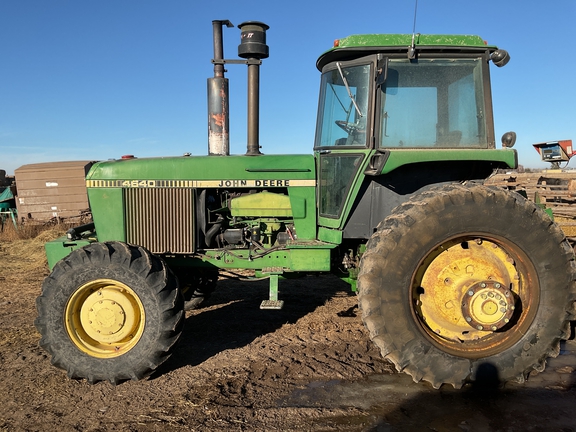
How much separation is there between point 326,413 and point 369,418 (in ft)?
0.94

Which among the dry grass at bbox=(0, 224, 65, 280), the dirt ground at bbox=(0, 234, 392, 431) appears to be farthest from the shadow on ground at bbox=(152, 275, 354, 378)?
the dry grass at bbox=(0, 224, 65, 280)

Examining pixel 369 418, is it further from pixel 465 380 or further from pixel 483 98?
pixel 483 98

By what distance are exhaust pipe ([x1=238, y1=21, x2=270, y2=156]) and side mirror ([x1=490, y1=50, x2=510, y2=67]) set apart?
2.24 metres

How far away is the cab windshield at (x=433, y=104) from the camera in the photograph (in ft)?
12.5

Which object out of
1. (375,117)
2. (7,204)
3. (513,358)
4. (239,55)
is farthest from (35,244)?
(513,358)

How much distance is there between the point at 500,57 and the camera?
373 cm

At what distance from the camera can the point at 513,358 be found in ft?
11.0

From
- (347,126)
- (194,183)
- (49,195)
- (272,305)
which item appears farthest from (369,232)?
(49,195)

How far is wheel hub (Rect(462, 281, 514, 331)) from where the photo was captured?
337cm

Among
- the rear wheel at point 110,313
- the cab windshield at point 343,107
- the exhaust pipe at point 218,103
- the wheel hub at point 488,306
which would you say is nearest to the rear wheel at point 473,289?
the wheel hub at point 488,306

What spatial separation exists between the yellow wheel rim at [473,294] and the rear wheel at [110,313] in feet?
6.43

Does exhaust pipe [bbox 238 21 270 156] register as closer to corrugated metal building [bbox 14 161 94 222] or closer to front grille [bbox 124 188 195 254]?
front grille [bbox 124 188 195 254]

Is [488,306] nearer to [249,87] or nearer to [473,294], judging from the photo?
[473,294]

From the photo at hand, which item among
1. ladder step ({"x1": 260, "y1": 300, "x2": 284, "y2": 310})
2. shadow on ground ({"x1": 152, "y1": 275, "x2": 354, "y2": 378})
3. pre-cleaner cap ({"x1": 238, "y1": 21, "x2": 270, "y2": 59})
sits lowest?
shadow on ground ({"x1": 152, "y1": 275, "x2": 354, "y2": 378})
